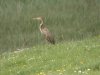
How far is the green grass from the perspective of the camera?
14484mm

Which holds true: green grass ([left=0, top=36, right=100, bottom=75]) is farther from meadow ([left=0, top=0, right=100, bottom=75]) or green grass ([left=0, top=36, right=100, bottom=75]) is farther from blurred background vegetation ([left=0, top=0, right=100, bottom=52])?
blurred background vegetation ([left=0, top=0, right=100, bottom=52])

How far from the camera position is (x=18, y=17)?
1224 inches

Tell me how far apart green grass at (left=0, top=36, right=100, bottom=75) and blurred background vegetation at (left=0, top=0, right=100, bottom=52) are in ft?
31.5

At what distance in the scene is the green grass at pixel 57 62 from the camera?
47.5 feet

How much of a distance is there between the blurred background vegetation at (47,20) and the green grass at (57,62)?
9.61 metres

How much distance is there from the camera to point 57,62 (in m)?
16.4

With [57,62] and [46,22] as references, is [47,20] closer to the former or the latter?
[46,22]

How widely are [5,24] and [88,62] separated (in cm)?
1593

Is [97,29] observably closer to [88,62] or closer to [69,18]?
[69,18]

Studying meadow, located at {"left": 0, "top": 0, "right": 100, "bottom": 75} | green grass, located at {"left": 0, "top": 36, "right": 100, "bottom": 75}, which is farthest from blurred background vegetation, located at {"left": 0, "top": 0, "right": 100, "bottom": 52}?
green grass, located at {"left": 0, "top": 36, "right": 100, "bottom": 75}

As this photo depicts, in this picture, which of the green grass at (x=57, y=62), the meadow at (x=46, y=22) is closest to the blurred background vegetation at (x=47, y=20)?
the meadow at (x=46, y=22)

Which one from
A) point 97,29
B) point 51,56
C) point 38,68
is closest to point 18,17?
point 97,29

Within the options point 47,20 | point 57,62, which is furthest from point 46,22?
point 57,62

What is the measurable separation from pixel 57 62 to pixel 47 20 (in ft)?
49.7
